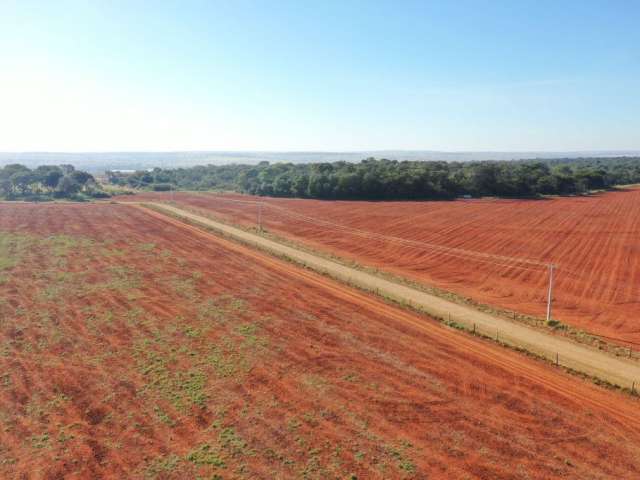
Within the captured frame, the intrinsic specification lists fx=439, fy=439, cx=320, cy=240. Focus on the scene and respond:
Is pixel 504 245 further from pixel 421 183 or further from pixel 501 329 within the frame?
pixel 421 183

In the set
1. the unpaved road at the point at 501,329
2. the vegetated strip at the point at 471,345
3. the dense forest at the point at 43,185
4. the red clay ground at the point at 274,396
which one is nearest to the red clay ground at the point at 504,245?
the unpaved road at the point at 501,329

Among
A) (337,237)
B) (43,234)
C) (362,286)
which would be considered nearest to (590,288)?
(362,286)

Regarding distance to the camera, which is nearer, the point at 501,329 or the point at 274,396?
the point at 274,396

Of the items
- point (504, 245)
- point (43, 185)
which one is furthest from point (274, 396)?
point (43, 185)

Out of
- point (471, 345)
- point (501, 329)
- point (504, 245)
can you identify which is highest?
point (504, 245)

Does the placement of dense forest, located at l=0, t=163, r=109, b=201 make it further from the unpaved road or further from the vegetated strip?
the unpaved road
